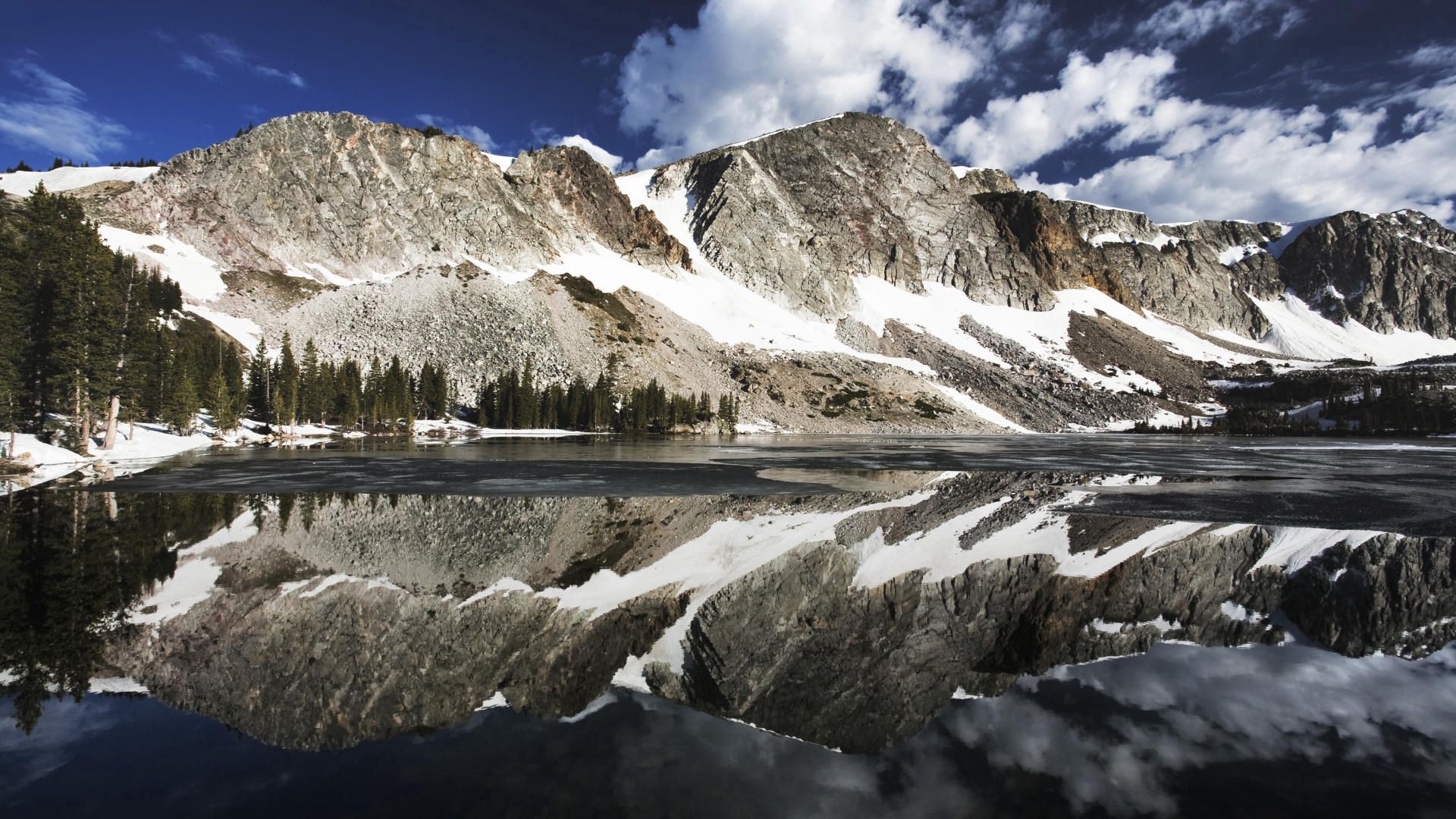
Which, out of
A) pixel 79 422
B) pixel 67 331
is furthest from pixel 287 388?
pixel 67 331

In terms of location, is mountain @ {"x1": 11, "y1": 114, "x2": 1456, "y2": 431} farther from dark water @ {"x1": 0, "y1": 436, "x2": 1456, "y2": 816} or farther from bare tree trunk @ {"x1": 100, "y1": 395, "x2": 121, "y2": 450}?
dark water @ {"x1": 0, "y1": 436, "x2": 1456, "y2": 816}

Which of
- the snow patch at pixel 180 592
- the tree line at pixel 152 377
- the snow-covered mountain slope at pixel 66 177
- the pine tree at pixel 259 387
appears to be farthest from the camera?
the snow-covered mountain slope at pixel 66 177

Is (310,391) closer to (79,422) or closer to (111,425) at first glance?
(111,425)

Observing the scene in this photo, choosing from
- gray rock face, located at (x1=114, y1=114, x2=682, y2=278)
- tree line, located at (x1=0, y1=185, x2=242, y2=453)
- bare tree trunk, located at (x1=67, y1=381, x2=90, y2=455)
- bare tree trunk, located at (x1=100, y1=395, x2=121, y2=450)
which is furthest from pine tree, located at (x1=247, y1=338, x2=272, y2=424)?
gray rock face, located at (x1=114, y1=114, x2=682, y2=278)

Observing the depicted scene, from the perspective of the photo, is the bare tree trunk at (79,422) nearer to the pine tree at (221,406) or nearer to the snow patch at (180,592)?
the pine tree at (221,406)

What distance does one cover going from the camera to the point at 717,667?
8.72 meters

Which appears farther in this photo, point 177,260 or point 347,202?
point 347,202

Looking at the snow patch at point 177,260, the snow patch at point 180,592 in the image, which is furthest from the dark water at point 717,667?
the snow patch at point 177,260

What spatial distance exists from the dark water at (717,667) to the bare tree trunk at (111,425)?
2952cm

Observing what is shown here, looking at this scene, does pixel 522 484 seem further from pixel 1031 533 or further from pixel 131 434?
pixel 131 434

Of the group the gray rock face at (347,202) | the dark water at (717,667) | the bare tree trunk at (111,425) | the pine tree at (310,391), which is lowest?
the dark water at (717,667)

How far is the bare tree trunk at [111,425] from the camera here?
135 feet

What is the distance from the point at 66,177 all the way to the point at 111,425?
502 ft

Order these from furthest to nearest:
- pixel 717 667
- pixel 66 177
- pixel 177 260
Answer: pixel 66 177 → pixel 177 260 → pixel 717 667
